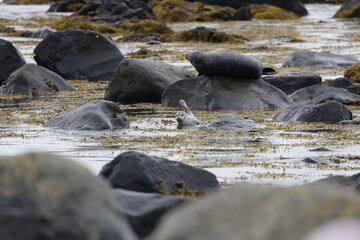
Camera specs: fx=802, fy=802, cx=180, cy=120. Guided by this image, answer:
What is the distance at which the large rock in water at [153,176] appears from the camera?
20.6 feet

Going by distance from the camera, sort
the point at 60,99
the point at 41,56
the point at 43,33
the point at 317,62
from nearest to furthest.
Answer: the point at 60,99, the point at 41,56, the point at 317,62, the point at 43,33

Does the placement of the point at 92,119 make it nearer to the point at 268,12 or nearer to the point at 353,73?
the point at 353,73

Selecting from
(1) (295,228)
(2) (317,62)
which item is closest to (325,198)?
(1) (295,228)

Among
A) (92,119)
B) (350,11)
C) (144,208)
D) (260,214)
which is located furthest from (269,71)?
(350,11)

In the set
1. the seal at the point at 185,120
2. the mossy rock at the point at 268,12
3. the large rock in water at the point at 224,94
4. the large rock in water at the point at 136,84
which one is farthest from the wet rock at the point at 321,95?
the mossy rock at the point at 268,12

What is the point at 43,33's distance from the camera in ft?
121

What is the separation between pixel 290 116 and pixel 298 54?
10.7 meters

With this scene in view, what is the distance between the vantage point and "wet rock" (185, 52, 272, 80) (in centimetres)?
1427

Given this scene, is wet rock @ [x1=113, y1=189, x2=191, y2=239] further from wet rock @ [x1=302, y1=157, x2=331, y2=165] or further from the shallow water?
wet rock @ [x1=302, y1=157, x2=331, y2=165]

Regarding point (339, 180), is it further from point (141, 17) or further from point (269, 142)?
point (141, 17)

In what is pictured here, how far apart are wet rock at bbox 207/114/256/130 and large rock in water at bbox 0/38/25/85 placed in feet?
26.7

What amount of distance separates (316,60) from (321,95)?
27.2ft

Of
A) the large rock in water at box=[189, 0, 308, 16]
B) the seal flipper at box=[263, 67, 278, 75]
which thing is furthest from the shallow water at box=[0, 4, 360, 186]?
the large rock in water at box=[189, 0, 308, 16]

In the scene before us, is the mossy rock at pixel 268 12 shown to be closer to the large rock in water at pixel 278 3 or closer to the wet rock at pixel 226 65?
the large rock in water at pixel 278 3
